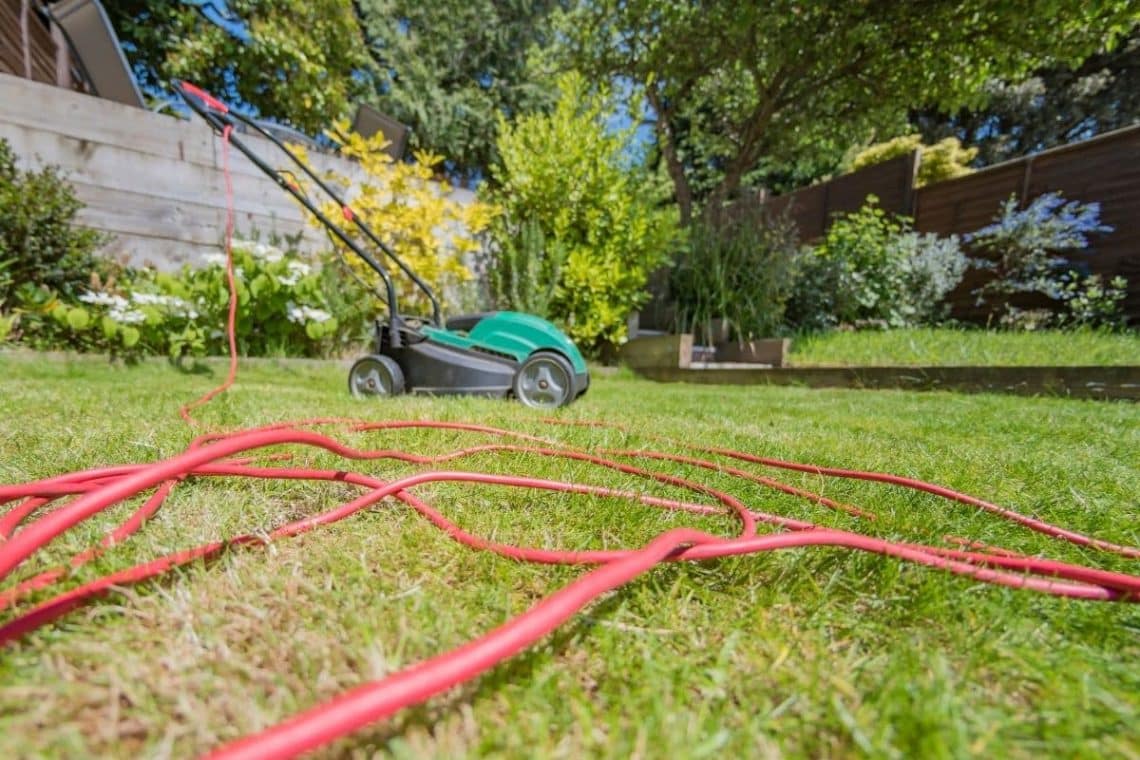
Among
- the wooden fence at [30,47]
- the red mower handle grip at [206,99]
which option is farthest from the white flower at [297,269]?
the wooden fence at [30,47]

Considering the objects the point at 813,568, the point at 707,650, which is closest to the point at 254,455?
the point at 707,650

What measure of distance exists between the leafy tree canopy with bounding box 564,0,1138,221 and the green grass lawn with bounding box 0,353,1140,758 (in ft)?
18.3

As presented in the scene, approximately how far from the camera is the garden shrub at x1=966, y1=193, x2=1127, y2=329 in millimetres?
5430

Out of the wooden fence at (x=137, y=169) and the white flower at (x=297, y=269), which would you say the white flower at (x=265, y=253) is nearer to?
the white flower at (x=297, y=269)

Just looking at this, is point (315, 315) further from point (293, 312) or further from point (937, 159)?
point (937, 159)

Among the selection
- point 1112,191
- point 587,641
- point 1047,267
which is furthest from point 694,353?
point 1112,191

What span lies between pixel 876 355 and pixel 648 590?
16.5ft

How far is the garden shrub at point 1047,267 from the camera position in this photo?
5430 mm

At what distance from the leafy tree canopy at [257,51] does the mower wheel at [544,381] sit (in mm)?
8650

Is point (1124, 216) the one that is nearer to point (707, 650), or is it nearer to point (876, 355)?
point (876, 355)

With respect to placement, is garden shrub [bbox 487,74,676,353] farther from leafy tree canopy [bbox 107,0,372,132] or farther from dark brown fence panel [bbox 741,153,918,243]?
leafy tree canopy [bbox 107,0,372,132]

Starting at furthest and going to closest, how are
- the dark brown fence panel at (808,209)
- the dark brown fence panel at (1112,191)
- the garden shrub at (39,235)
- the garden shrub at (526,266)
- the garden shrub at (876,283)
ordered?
the dark brown fence panel at (808,209) → the garden shrub at (876,283) → the dark brown fence panel at (1112,191) → the garden shrub at (526,266) → the garden shrub at (39,235)

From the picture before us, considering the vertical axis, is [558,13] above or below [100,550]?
above

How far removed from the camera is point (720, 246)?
571cm
